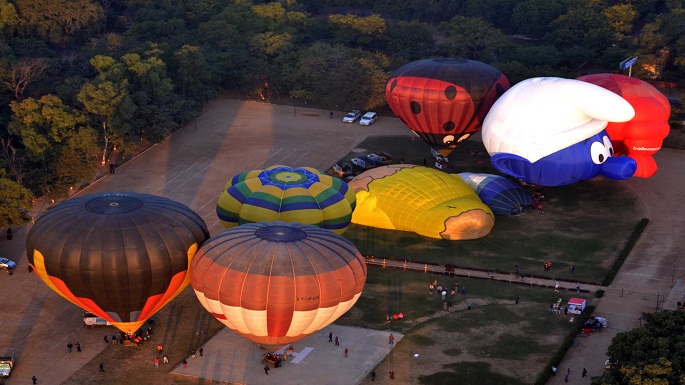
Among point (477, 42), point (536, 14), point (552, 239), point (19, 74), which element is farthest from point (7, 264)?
point (536, 14)

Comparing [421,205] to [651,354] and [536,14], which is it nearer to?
[651,354]

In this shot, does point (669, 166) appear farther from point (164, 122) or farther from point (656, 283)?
point (164, 122)

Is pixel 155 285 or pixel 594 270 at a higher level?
pixel 155 285

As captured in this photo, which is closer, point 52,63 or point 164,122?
point 164,122

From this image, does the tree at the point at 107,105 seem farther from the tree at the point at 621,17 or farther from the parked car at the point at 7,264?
the tree at the point at 621,17

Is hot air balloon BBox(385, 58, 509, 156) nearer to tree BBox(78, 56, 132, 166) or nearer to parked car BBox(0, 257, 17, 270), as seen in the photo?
tree BBox(78, 56, 132, 166)

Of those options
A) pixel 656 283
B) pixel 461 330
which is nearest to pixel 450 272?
pixel 461 330

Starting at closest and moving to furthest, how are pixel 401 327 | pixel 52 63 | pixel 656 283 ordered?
1. pixel 401 327
2. pixel 656 283
3. pixel 52 63

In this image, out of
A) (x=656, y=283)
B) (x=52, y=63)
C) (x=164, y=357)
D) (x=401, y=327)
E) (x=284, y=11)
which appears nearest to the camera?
(x=164, y=357)
